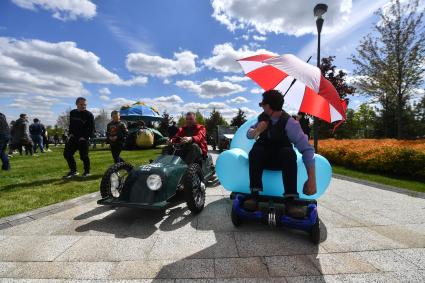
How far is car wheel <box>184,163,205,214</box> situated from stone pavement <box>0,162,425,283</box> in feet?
0.63

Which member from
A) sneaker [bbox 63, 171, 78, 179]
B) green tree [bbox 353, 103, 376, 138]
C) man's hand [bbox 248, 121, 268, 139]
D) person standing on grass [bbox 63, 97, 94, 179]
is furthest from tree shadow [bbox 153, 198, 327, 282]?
green tree [bbox 353, 103, 376, 138]

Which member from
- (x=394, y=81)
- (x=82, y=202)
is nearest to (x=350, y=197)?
(x=82, y=202)

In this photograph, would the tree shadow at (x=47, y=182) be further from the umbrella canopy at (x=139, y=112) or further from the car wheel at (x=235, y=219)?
the umbrella canopy at (x=139, y=112)

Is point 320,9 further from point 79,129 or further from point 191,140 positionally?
point 79,129

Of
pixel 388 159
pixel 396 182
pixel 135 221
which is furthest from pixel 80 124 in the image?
pixel 388 159

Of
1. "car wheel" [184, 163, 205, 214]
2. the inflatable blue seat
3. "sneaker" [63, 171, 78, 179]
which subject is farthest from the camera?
"sneaker" [63, 171, 78, 179]

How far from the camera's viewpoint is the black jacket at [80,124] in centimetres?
701

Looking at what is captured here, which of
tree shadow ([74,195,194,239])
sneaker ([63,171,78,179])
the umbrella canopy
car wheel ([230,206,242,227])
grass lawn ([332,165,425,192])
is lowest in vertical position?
grass lawn ([332,165,425,192])

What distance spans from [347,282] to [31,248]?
3475 millimetres

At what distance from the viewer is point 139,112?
70.1 ft

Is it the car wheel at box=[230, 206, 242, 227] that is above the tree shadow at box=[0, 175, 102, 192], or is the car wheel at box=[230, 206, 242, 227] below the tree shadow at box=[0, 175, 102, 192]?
below

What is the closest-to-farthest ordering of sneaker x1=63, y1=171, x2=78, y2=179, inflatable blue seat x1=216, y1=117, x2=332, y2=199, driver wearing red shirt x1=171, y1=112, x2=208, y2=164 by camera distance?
inflatable blue seat x1=216, y1=117, x2=332, y2=199 → driver wearing red shirt x1=171, y1=112, x2=208, y2=164 → sneaker x1=63, y1=171, x2=78, y2=179

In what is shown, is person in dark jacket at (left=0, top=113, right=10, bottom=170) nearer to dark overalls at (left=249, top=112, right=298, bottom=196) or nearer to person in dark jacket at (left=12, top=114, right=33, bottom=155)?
person in dark jacket at (left=12, top=114, right=33, bottom=155)

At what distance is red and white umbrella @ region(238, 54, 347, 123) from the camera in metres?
3.08
